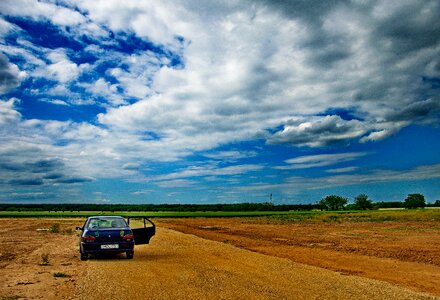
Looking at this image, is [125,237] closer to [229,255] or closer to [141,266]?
[141,266]

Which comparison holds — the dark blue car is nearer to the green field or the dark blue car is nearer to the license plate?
the license plate

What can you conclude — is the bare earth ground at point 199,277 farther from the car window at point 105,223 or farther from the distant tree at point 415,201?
the distant tree at point 415,201

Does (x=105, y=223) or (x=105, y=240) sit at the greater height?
(x=105, y=223)

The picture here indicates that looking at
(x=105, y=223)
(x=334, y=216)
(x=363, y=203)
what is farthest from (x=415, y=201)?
(x=105, y=223)

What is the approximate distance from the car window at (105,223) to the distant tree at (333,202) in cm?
16010

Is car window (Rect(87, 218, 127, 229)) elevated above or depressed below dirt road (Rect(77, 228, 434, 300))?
above

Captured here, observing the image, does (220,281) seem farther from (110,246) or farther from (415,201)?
(415,201)

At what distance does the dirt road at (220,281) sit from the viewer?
1007cm

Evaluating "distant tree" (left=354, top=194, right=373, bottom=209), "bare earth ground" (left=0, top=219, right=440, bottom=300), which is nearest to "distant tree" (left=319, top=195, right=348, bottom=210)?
"distant tree" (left=354, top=194, right=373, bottom=209)

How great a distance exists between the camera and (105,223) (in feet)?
58.6

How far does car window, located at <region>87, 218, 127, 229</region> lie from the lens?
17469mm

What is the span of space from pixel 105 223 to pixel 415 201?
507ft

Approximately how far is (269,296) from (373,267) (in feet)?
27.5

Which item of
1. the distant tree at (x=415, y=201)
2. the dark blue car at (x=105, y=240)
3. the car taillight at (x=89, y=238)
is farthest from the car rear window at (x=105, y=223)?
the distant tree at (x=415, y=201)
